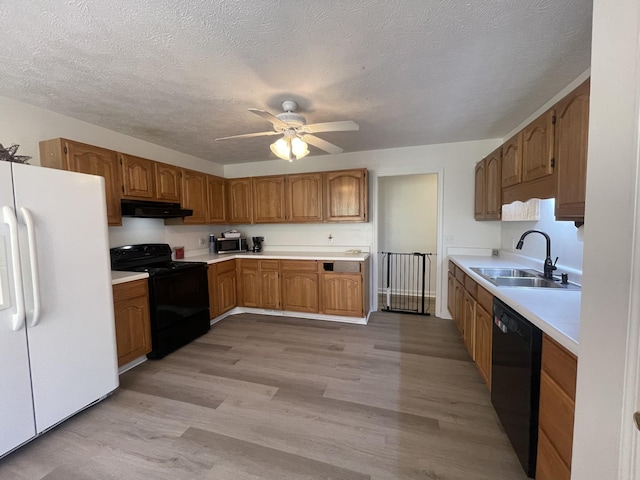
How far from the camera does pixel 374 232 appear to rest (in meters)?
3.93

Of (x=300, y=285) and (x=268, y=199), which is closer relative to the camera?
(x=300, y=285)

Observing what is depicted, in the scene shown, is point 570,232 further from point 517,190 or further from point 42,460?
point 42,460

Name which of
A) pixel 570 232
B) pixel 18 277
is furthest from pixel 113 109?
pixel 570 232

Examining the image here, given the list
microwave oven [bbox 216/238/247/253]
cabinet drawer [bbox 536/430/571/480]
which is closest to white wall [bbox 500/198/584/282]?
cabinet drawer [bbox 536/430/571/480]

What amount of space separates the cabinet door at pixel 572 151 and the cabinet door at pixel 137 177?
3.57m

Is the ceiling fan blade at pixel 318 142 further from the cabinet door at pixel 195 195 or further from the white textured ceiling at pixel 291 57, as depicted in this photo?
the cabinet door at pixel 195 195

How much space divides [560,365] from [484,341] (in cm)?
104

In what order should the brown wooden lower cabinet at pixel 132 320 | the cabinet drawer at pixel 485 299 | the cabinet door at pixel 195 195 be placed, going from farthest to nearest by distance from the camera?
the cabinet door at pixel 195 195 → the brown wooden lower cabinet at pixel 132 320 → the cabinet drawer at pixel 485 299

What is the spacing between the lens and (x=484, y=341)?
82.1 inches

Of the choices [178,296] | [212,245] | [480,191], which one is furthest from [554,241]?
[212,245]

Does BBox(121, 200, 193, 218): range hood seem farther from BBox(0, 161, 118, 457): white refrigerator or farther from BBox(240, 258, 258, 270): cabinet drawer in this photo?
BBox(240, 258, 258, 270): cabinet drawer

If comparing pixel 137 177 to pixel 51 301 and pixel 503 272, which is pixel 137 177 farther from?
pixel 503 272

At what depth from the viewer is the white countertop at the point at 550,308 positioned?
3.59ft

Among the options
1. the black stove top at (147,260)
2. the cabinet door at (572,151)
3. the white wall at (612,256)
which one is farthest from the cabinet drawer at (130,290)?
the cabinet door at (572,151)
